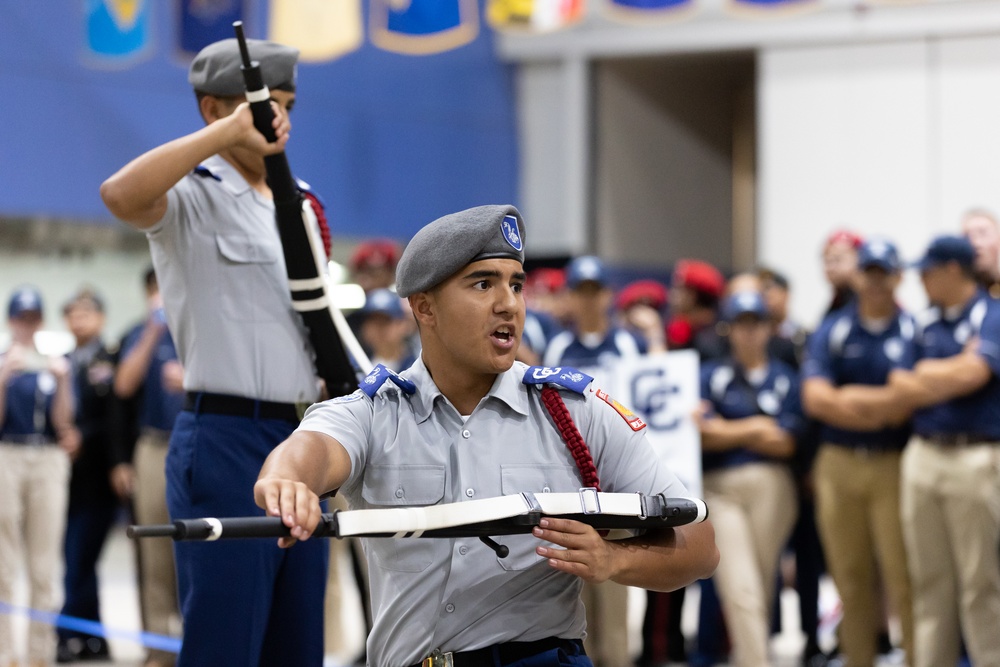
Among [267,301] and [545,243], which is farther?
[545,243]

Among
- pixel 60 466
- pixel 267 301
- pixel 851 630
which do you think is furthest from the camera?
pixel 60 466

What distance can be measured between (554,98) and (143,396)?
8.19m

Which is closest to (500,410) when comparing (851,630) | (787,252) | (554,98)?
(851,630)

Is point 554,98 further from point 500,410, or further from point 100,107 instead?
point 500,410

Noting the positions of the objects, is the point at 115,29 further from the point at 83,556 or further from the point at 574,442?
the point at 574,442

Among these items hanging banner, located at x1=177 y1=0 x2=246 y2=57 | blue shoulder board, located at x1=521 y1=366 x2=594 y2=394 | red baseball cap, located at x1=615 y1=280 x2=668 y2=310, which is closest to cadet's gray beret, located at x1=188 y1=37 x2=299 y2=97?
blue shoulder board, located at x1=521 y1=366 x2=594 y2=394

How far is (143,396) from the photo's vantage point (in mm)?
8195

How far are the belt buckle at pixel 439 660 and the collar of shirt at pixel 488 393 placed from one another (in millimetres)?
466

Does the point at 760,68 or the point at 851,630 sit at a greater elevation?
the point at 760,68

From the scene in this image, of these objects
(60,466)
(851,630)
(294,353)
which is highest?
(294,353)

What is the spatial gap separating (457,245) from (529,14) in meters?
11.0

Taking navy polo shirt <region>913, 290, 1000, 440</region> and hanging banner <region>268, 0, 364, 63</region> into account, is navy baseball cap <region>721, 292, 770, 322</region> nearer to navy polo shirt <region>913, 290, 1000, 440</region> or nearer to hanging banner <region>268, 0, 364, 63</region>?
navy polo shirt <region>913, 290, 1000, 440</region>

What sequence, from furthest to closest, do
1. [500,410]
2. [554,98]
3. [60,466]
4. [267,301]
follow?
[554,98], [60,466], [267,301], [500,410]

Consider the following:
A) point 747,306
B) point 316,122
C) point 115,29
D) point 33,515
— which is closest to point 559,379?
point 747,306
